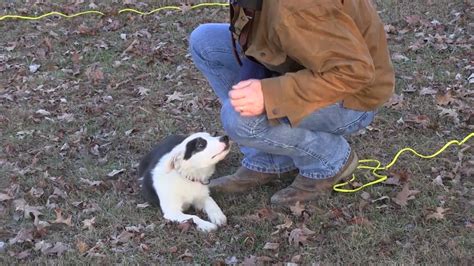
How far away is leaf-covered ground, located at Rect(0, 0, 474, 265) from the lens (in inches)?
145

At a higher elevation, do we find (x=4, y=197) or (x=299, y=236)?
(x=299, y=236)

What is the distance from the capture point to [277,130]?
3.60 m

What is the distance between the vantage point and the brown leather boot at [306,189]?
13.3 ft

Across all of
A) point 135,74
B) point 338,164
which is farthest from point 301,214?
point 135,74

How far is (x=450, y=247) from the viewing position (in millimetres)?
3492

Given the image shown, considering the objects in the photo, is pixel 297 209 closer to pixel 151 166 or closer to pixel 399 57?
pixel 151 166

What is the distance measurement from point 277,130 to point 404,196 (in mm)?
989

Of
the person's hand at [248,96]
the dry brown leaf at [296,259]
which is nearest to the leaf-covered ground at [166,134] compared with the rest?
the dry brown leaf at [296,259]

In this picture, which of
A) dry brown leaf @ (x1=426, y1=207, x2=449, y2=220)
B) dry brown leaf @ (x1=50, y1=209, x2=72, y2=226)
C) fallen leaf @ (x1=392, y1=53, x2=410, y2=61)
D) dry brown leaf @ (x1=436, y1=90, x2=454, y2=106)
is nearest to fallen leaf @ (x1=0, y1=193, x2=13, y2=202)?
dry brown leaf @ (x1=50, y1=209, x2=72, y2=226)

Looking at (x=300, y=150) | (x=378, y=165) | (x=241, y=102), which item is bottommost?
(x=378, y=165)

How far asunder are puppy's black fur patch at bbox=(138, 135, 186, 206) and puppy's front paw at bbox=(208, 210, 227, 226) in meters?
0.38

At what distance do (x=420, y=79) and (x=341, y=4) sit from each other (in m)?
3.10

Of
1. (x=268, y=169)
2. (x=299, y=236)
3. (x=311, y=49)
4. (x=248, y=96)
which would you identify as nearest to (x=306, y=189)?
(x=268, y=169)

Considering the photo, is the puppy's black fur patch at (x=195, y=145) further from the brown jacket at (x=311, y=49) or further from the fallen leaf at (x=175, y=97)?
the fallen leaf at (x=175, y=97)
